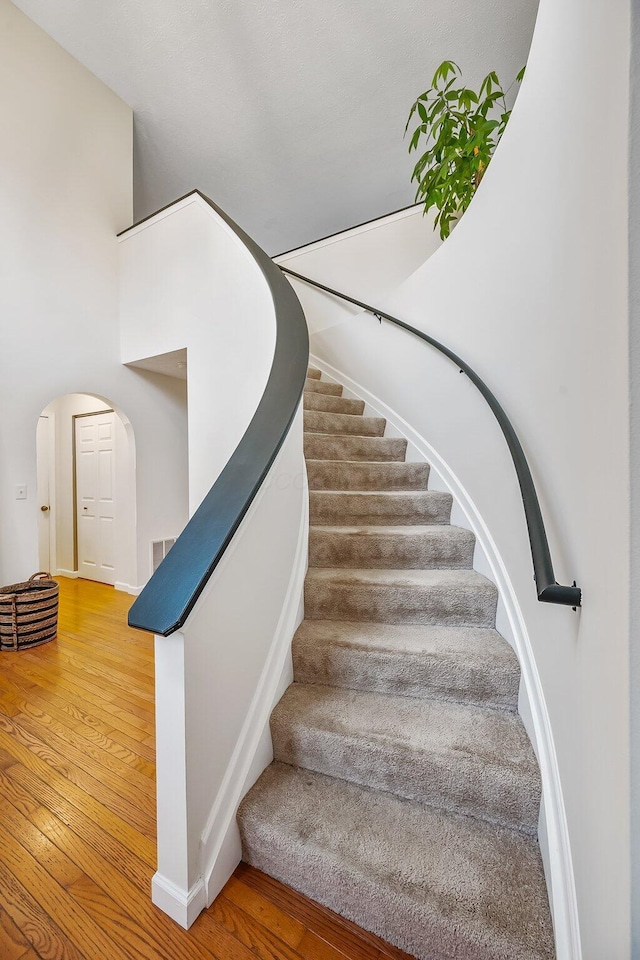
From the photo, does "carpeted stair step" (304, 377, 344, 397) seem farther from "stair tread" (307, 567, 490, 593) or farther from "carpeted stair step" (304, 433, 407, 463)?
"stair tread" (307, 567, 490, 593)

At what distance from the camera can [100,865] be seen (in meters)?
1.18

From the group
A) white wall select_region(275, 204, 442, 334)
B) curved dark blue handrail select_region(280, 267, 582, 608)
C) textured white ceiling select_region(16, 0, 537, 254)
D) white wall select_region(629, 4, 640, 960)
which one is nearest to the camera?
white wall select_region(629, 4, 640, 960)

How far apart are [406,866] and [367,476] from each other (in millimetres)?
1711

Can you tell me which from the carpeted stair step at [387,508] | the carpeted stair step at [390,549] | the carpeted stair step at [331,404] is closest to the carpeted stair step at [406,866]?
the carpeted stair step at [390,549]

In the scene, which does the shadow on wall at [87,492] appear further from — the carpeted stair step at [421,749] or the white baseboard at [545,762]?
the white baseboard at [545,762]

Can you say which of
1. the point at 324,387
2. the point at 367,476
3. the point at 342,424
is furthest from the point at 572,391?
the point at 324,387

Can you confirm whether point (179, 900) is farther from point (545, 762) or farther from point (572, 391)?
point (572, 391)

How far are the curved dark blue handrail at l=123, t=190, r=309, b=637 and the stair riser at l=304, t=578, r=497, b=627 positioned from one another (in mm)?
721

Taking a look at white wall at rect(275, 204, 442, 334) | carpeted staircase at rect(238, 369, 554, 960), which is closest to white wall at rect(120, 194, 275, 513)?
white wall at rect(275, 204, 442, 334)

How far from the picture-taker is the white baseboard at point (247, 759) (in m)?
1.09

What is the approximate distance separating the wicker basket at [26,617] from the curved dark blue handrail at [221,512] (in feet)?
7.59

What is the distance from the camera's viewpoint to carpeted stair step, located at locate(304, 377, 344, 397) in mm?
3255

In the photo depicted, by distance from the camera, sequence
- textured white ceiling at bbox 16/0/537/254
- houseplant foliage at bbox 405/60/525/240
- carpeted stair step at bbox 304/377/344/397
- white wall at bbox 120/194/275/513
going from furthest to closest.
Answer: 1. carpeted stair step at bbox 304/377/344/397
2. textured white ceiling at bbox 16/0/537/254
3. white wall at bbox 120/194/275/513
4. houseplant foliage at bbox 405/60/525/240

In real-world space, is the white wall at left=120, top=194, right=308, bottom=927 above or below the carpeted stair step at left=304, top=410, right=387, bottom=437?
below
